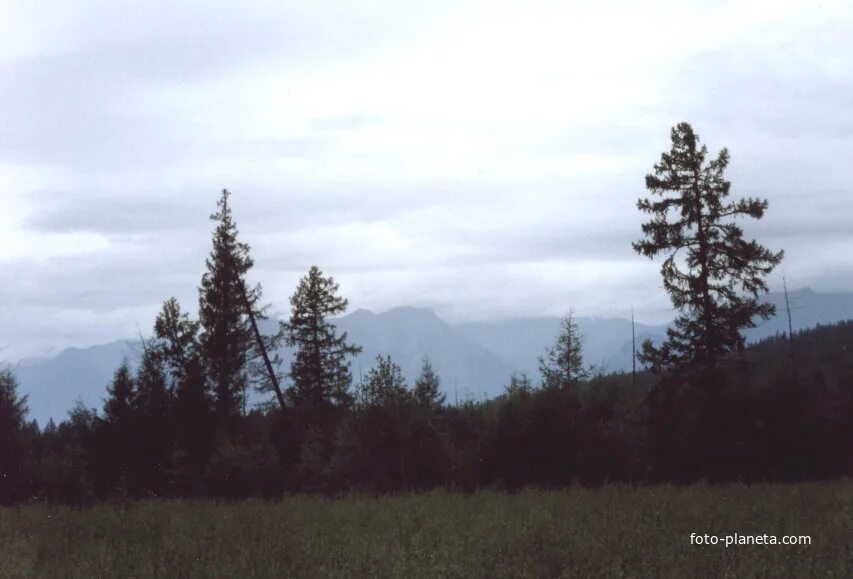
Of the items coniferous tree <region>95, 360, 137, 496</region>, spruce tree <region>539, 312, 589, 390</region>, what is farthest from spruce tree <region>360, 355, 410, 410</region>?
spruce tree <region>539, 312, 589, 390</region>

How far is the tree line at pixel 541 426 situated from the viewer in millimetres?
22484

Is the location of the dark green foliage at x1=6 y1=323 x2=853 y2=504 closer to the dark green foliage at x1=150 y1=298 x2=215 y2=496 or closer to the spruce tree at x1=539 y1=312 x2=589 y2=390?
the dark green foliage at x1=150 y1=298 x2=215 y2=496

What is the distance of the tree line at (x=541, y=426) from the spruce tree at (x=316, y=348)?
6966 millimetres

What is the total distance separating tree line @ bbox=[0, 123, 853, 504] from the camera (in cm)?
2248

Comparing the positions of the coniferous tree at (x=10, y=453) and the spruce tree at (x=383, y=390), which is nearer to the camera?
the spruce tree at (x=383, y=390)

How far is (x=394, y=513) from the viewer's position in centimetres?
1336

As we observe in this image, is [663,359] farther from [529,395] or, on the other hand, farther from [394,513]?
[394,513]

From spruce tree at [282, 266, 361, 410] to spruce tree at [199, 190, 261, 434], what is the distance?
4525mm

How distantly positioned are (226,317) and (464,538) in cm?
3059

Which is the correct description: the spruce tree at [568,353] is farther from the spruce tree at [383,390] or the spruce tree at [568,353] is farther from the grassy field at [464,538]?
the grassy field at [464,538]

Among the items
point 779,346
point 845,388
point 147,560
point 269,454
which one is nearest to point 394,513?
point 147,560

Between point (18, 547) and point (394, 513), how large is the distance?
6553mm

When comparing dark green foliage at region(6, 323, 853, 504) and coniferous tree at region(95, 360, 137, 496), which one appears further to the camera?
coniferous tree at region(95, 360, 137, 496)

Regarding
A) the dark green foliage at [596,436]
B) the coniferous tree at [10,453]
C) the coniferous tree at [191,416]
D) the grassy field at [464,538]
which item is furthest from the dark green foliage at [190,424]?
the grassy field at [464,538]
